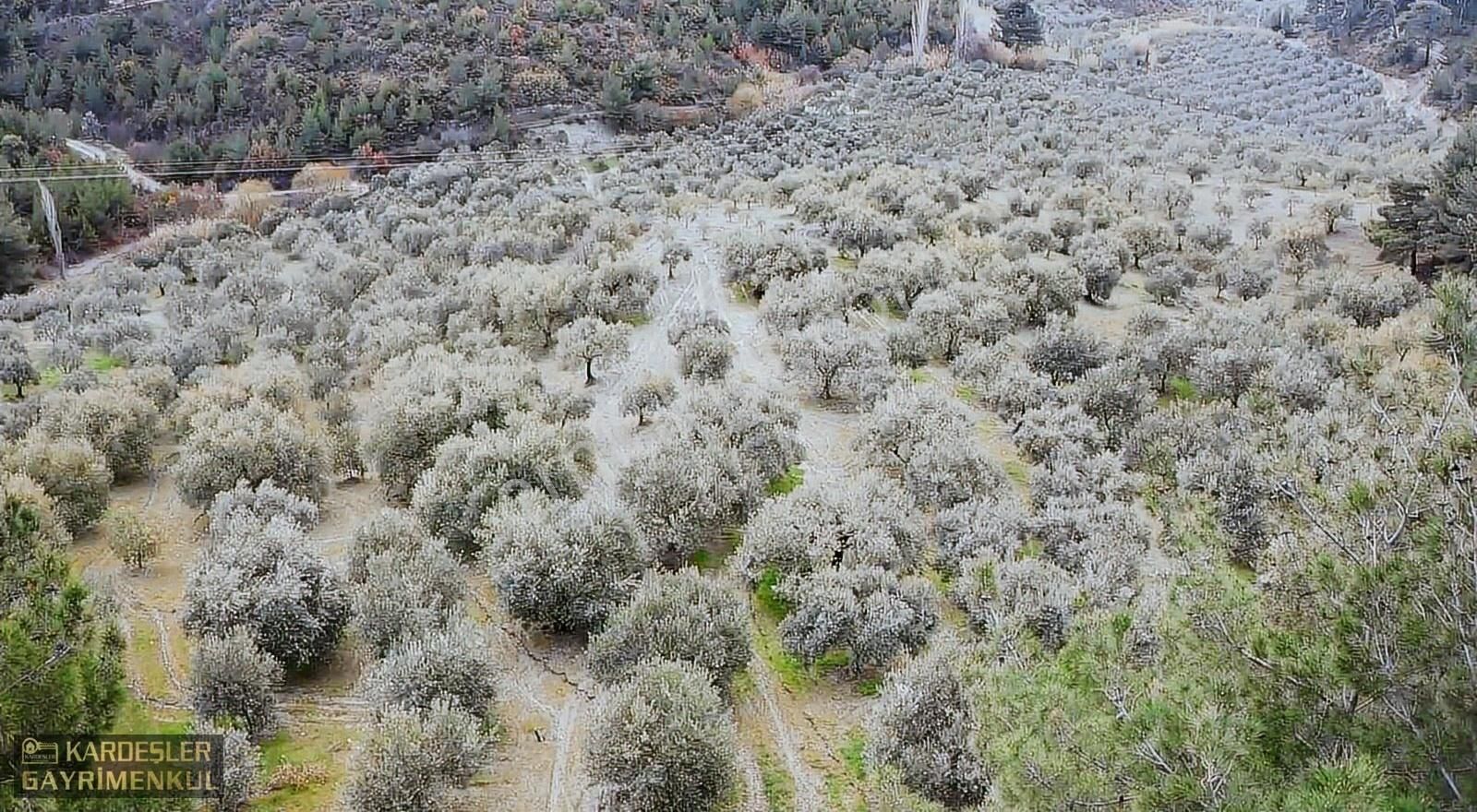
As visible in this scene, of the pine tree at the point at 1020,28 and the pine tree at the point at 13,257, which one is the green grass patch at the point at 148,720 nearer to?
the pine tree at the point at 13,257

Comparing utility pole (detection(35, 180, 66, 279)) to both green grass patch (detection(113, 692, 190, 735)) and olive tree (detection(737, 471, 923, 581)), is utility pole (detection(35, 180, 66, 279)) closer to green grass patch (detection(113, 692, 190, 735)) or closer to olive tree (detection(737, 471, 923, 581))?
green grass patch (detection(113, 692, 190, 735))

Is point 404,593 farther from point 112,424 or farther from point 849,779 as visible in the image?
point 112,424

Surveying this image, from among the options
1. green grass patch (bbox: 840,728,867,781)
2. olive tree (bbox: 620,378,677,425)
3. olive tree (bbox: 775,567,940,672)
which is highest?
olive tree (bbox: 775,567,940,672)

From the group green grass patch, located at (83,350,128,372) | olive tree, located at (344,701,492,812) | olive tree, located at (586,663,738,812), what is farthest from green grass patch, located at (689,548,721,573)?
green grass patch, located at (83,350,128,372)

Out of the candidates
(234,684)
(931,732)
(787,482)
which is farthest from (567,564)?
(787,482)

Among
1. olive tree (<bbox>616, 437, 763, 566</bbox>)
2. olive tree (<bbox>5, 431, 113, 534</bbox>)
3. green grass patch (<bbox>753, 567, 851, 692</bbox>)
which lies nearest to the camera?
green grass patch (<bbox>753, 567, 851, 692</bbox>)

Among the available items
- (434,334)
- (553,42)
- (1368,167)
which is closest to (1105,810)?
(434,334)
